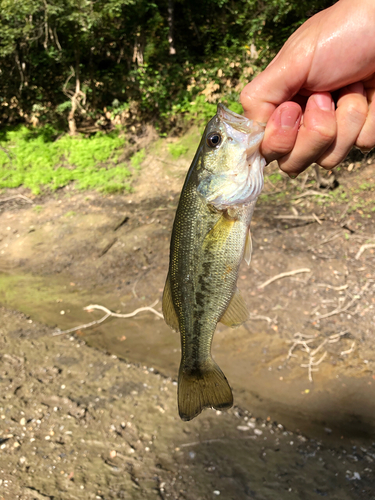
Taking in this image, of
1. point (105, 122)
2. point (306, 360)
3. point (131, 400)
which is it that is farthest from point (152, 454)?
Result: point (105, 122)

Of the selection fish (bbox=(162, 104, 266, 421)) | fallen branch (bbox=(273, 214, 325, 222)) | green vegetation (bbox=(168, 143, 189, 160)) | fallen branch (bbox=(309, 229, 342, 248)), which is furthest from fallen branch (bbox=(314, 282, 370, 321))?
green vegetation (bbox=(168, 143, 189, 160))

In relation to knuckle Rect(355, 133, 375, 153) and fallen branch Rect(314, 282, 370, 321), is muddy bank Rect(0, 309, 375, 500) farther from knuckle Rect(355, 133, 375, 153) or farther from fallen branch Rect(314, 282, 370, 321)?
knuckle Rect(355, 133, 375, 153)

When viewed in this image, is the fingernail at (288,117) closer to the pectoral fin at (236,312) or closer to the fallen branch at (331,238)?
the pectoral fin at (236,312)

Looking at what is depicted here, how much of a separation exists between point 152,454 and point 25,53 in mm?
12162

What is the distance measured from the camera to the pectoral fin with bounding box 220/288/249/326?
7.22ft

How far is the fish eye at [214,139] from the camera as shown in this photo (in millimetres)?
1993

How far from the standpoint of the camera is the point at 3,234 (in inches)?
354

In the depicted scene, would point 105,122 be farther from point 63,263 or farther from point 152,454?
point 152,454

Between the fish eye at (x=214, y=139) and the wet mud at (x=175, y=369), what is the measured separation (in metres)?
3.55

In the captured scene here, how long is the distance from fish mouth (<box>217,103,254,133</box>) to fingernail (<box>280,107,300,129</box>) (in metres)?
0.17

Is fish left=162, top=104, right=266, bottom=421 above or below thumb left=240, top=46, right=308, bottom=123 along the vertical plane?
below

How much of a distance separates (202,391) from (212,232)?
0.89 metres

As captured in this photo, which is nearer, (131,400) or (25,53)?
(131,400)

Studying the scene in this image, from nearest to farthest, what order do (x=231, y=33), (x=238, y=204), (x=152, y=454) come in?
1. (x=238, y=204)
2. (x=152, y=454)
3. (x=231, y=33)
